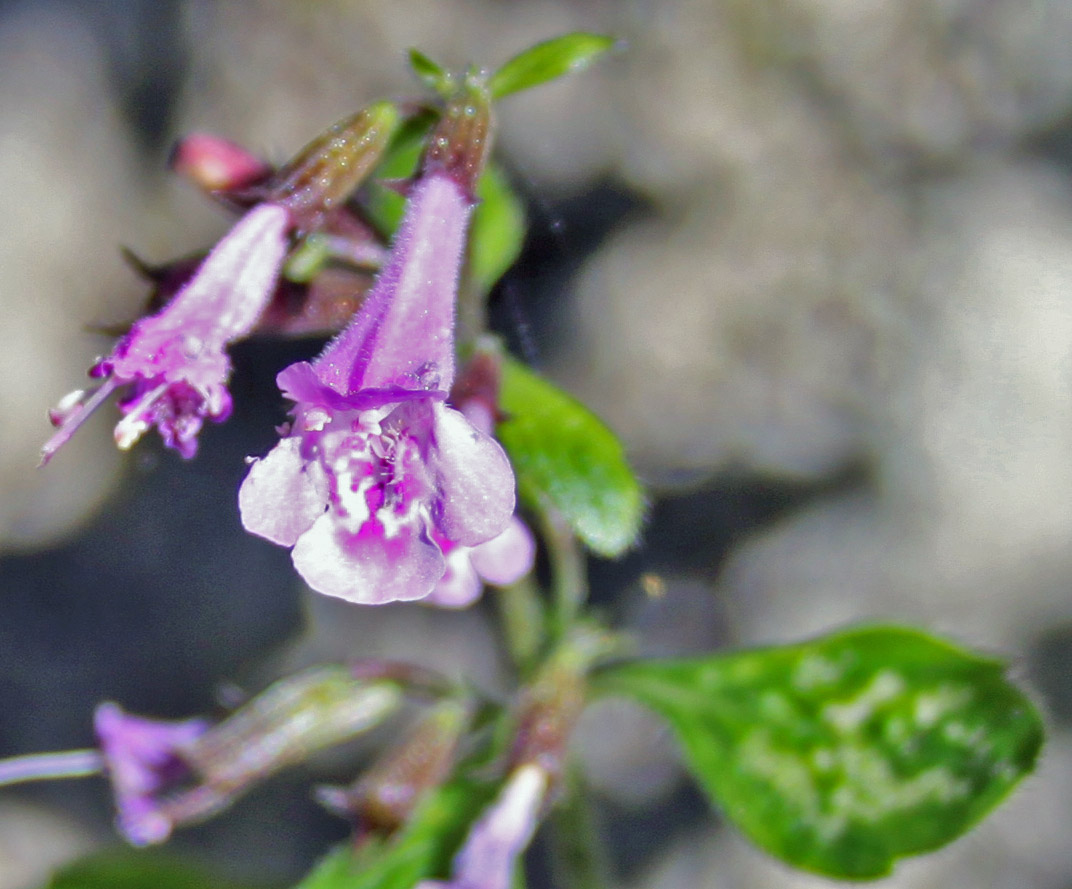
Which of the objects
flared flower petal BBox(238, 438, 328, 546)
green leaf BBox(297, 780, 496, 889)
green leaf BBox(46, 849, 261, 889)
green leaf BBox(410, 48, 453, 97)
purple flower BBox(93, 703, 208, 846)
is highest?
green leaf BBox(410, 48, 453, 97)

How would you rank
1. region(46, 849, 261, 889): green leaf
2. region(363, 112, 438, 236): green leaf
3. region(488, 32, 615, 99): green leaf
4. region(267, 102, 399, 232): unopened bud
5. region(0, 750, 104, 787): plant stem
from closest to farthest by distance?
region(267, 102, 399, 232): unopened bud → region(488, 32, 615, 99): green leaf → region(363, 112, 438, 236): green leaf → region(0, 750, 104, 787): plant stem → region(46, 849, 261, 889): green leaf

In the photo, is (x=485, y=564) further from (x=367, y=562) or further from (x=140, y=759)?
(x=140, y=759)

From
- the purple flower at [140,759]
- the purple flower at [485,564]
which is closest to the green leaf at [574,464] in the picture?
the purple flower at [485,564]

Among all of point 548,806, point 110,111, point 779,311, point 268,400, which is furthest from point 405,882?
point 110,111

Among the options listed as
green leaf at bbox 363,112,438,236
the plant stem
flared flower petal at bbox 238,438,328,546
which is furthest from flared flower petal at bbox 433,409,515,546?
the plant stem

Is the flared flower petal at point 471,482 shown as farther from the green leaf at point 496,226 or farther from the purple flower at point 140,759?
the purple flower at point 140,759

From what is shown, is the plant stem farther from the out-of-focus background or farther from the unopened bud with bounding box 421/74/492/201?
the unopened bud with bounding box 421/74/492/201

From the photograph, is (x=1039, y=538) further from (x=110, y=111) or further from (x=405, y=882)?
(x=110, y=111)
